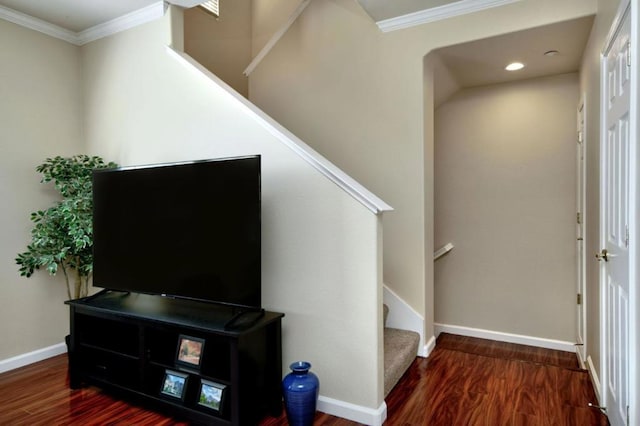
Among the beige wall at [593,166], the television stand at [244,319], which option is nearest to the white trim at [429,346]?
the beige wall at [593,166]

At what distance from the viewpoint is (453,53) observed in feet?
9.91

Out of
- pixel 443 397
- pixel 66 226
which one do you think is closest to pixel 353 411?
pixel 443 397

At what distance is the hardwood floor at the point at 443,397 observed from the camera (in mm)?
2199

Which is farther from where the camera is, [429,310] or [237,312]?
[429,310]

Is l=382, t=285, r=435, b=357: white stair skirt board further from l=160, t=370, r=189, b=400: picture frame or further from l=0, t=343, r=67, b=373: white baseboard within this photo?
l=0, t=343, r=67, b=373: white baseboard

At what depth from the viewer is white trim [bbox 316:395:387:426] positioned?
2.14 meters

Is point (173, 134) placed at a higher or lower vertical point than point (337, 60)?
lower

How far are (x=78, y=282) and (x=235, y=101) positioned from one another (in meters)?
1.96

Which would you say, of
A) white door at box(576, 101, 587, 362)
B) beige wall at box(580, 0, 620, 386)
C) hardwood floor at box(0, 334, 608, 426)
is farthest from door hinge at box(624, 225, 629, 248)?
white door at box(576, 101, 587, 362)

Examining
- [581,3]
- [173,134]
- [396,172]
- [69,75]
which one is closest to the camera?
[581,3]

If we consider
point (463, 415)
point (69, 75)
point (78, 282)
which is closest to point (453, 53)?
point (463, 415)

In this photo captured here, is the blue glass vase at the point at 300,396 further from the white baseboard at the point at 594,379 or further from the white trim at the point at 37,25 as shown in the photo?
the white trim at the point at 37,25

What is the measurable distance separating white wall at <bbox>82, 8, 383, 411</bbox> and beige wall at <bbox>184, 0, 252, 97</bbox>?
0.80 m

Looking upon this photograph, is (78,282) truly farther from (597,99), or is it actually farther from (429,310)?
(597,99)
